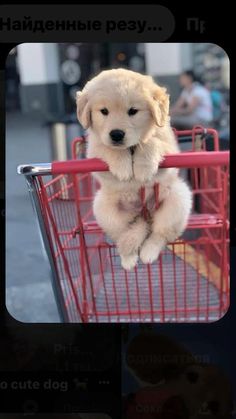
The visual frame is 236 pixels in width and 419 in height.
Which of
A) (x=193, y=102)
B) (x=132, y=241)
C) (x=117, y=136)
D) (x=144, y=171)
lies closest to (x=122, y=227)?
(x=132, y=241)

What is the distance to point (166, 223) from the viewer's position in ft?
5.56

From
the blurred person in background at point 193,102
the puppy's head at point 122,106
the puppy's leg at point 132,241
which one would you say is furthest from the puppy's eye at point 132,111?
the blurred person in background at point 193,102

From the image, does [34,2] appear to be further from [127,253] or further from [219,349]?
[219,349]

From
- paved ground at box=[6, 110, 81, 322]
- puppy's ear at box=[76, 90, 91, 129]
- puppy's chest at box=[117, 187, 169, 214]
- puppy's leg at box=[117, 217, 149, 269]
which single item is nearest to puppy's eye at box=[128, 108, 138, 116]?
puppy's ear at box=[76, 90, 91, 129]

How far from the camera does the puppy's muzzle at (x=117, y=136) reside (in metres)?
1.51

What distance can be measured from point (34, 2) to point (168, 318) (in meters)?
1.19

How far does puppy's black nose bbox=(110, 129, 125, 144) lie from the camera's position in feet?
4.96

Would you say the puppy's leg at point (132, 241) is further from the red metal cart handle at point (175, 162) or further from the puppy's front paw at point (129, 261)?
the red metal cart handle at point (175, 162)

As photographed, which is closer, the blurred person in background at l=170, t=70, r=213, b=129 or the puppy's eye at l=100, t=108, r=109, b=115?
the puppy's eye at l=100, t=108, r=109, b=115

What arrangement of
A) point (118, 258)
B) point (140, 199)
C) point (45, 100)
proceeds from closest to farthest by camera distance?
point (140, 199) → point (118, 258) → point (45, 100)

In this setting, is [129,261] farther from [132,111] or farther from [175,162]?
[132,111]

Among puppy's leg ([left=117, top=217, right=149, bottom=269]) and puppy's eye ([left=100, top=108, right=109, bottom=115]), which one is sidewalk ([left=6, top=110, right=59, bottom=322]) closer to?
puppy's leg ([left=117, top=217, right=149, bottom=269])

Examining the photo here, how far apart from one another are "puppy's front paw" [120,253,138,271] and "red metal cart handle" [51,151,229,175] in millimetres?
306

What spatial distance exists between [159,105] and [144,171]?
0.19 metres
